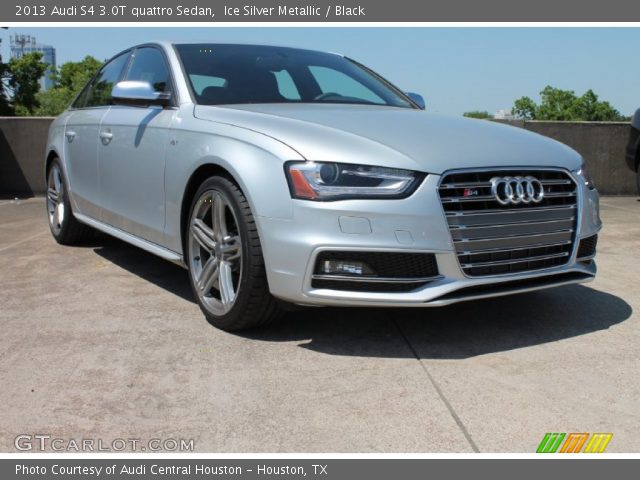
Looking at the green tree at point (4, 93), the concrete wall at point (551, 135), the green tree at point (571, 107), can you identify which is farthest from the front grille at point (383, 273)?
the green tree at point (571, 107)

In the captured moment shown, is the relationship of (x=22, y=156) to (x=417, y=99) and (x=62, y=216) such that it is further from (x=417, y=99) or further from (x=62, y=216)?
(x=417, y=99)

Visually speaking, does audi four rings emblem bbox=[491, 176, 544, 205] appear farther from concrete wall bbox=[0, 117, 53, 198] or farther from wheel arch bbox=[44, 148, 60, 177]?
concrete wall bbox=[0, 117, 53, 198]

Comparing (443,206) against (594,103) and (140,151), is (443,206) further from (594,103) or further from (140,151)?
(594,103)

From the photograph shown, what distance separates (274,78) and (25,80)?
181 feet

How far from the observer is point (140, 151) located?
444 cm

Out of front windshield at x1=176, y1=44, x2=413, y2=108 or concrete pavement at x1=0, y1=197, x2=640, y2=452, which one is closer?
concrete pavement at x1=0, y1=197, x2=640, y2=452

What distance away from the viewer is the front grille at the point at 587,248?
3754 millimetres

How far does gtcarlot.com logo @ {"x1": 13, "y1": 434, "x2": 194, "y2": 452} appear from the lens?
249cm

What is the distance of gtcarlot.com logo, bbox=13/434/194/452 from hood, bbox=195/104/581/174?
4.44ft

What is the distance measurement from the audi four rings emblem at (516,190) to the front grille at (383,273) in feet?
1.44

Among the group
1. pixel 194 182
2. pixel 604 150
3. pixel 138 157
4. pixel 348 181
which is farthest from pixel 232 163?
pixel 604 150

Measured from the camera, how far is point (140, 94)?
4223 mm

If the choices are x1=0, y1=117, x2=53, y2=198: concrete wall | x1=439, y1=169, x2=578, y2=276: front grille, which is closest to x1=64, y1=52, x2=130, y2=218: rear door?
x1=439, y1=169, x2=578, y2=276: front grille
